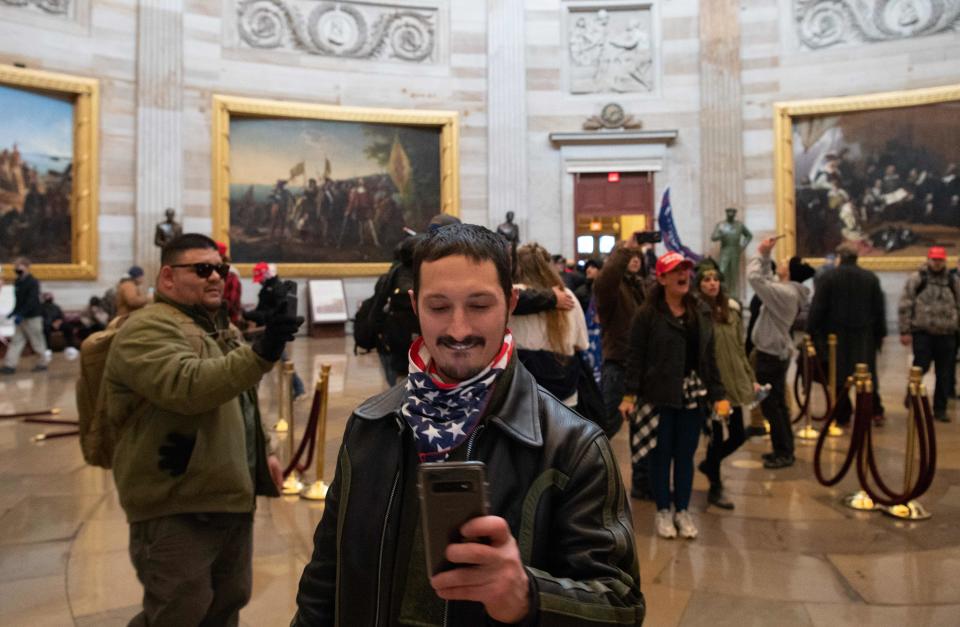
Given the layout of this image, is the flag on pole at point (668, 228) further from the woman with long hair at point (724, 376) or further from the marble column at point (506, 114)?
the marble column at point (506, 114)

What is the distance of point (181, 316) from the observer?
2.70 metres

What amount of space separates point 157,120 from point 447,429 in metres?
16.1

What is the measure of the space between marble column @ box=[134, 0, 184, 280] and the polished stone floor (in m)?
9.65

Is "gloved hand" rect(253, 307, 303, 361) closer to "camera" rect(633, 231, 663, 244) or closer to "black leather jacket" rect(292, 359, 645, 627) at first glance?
"black leather jacket" rect(292, 359, 645, 627)

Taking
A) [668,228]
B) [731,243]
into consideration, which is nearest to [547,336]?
[668,228]

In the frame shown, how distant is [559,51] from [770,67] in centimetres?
498

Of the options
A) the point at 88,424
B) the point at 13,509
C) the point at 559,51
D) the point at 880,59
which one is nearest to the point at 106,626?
the point at 88,424

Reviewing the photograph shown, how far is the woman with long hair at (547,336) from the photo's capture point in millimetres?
3818

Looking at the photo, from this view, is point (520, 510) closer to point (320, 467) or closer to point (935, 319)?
point (320, 467)

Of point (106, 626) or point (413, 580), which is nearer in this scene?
point (413, 580)

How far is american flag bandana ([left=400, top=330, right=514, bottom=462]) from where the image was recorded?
133cm

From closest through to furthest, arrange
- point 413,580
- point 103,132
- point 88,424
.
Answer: point 413,580
point 88,424
point 103,132

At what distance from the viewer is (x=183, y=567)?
249 cm

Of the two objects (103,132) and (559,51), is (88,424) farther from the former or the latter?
(559,51)
